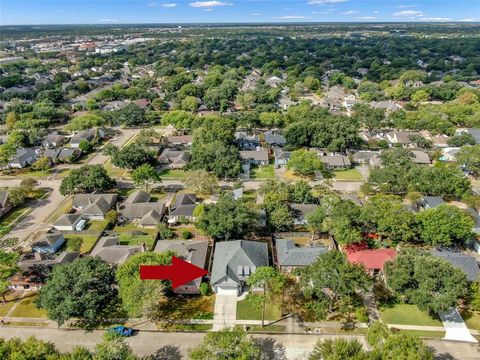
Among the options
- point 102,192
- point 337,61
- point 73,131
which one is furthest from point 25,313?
point 337,61

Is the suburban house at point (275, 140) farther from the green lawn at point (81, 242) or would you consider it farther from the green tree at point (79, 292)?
the green tree at point (79, 292)

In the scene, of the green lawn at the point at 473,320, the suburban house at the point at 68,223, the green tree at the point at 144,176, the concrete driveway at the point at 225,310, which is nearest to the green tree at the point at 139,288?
the concrete driveway at the point at 225,310

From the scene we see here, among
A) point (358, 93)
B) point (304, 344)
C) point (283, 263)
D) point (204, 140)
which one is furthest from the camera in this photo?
point (358, 93)

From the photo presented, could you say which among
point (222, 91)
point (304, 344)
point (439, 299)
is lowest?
point (304, 344)

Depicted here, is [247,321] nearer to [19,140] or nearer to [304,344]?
[304,344]

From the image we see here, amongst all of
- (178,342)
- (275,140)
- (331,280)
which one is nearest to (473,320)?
(331,280)

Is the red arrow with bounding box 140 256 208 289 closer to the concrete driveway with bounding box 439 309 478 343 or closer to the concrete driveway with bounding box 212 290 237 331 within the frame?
the concrete driveway with bounding box 212 290 237 331
